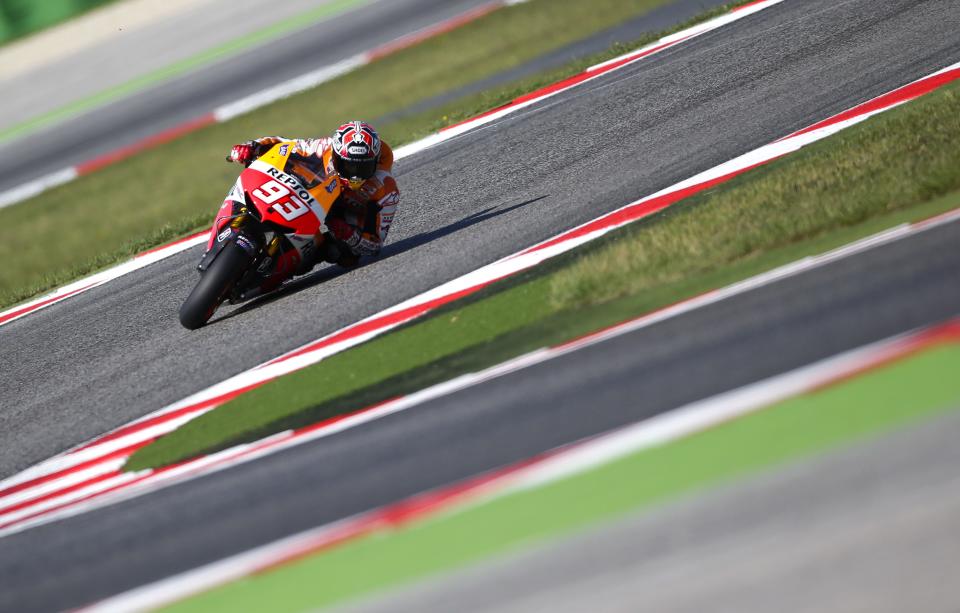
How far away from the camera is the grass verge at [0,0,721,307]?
44.3 feet

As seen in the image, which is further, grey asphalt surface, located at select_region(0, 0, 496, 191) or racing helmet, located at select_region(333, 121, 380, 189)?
grey asphalt surface, located at select_region(0, 0, 496, 191)

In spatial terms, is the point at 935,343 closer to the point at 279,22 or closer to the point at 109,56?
the point at 279,22

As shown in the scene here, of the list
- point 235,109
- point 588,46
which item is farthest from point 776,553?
point 235,109

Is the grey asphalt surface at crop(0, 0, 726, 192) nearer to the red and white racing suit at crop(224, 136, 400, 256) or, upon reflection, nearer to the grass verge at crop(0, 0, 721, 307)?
the grass verge at crop(0, 0, 721, 307)

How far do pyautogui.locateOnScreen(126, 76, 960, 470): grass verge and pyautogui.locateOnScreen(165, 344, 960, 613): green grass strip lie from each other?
1614 millimetres

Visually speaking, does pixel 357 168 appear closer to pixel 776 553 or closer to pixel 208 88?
pixel 776 553

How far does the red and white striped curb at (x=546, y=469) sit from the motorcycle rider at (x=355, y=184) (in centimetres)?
384

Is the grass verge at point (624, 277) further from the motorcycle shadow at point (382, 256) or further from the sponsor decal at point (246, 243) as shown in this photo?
Result: the motorcycle shadow at point (382, 256)

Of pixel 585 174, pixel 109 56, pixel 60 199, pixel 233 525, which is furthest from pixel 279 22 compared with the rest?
pixel 233 525

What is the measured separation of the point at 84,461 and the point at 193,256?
169 inches

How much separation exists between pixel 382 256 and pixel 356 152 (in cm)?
112

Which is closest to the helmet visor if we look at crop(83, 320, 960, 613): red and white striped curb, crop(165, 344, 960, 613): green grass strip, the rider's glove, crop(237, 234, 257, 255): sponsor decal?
the rider's glove

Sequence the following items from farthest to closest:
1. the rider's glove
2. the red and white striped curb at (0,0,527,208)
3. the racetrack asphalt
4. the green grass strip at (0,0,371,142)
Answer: the green grass strip at (0,0,371,142)
the red and white striped curb at (0,0,527,208)
the rider's glove
the racetrack asphalt

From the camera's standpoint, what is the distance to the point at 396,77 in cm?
1620
